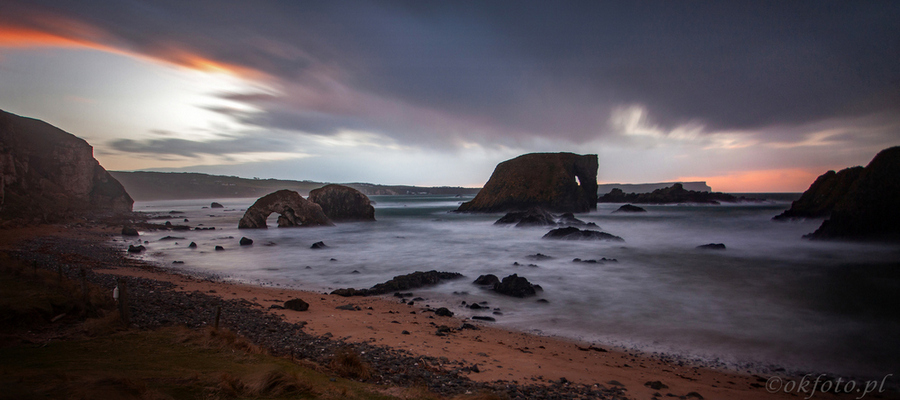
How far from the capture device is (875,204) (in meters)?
18.8

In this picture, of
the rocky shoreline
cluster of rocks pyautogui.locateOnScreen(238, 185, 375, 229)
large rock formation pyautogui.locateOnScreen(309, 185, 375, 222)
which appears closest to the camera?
the rocky shoreline

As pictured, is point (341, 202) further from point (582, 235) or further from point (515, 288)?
point (515, 288)

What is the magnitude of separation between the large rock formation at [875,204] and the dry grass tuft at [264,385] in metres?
27.3

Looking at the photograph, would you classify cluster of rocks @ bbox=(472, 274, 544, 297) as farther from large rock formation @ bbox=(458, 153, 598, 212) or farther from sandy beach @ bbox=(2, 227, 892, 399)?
large rock formation @ bbox=(458, 153, 598, 212)

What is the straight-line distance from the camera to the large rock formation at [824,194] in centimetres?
2656

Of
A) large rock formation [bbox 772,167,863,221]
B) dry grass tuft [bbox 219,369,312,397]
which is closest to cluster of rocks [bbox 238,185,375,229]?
dry grass tuft [bbox 219,369,312,397]

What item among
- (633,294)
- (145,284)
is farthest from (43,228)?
(633,294)

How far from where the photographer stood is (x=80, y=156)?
40.2 meters

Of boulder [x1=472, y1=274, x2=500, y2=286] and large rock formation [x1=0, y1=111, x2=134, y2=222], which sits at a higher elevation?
large rock formation [x1=0, y1=111, x2=134, y2=222]

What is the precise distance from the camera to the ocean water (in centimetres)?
906

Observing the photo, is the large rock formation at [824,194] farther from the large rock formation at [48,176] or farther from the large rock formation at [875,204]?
the large rock formation at [48,176]

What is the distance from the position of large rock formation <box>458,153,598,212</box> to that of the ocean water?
73.5 feet

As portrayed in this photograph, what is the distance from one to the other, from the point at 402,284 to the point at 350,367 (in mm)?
8053

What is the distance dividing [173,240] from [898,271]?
4102 cm
